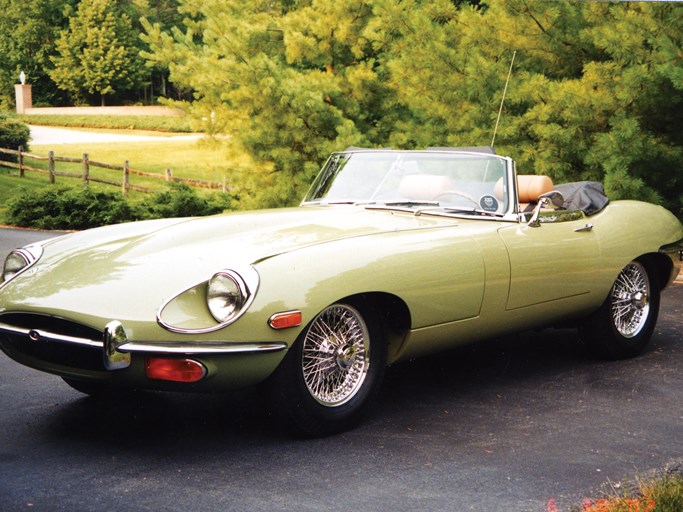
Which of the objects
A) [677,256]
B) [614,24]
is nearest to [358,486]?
[677,256]

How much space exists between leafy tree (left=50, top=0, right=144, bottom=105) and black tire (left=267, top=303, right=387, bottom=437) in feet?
84.5

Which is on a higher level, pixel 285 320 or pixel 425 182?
pixel 425 182

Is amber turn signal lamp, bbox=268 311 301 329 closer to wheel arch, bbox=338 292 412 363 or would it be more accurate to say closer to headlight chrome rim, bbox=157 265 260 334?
headlight chrome rim, bbox=157 265 260 334

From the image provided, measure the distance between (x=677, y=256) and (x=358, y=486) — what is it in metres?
3.76

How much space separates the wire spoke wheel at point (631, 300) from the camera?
6246 mm

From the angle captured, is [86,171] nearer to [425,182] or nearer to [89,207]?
[89,207]

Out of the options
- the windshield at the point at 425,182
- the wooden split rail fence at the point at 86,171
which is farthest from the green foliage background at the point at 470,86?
the wooden split rail fence at the point at 86,171

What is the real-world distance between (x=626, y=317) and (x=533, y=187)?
1.12 m

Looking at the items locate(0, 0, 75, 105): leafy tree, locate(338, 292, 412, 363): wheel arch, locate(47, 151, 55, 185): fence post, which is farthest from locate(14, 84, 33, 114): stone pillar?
locate(338, 292, 412, 363): wheel arch

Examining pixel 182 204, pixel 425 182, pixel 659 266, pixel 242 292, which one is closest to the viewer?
pixel 242 292

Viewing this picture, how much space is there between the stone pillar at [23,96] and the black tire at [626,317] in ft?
82.1

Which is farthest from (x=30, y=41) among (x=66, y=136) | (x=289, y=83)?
(x=289, y=83)

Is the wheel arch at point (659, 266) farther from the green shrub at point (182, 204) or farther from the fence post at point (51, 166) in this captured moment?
the fence post at point (51, 166)

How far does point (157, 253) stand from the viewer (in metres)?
4.52
